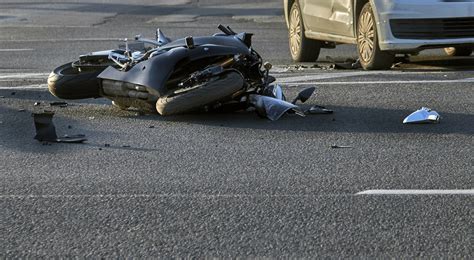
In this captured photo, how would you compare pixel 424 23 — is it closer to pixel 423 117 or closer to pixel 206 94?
pixel 423 117

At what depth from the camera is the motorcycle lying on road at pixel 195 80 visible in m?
9.10

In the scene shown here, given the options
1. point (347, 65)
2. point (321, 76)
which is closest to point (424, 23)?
point (321, 76)

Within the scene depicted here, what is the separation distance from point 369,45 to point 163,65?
153 inches

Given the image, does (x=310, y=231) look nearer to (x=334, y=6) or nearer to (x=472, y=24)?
(x=472, y=24)

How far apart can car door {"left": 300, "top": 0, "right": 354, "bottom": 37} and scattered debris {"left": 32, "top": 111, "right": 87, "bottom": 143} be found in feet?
17.0

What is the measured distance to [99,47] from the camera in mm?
17250

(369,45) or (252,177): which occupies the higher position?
(252,177)

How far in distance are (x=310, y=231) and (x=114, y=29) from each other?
51.4 feet

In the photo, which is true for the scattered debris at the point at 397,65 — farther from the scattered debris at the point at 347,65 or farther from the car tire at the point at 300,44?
the car tire at the point at 300,44

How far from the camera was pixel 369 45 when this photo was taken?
12625 millimetres

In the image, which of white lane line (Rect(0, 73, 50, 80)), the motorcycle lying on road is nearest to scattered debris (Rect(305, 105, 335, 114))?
the motorcycle lying on road

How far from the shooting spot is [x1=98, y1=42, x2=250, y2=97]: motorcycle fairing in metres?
9.28

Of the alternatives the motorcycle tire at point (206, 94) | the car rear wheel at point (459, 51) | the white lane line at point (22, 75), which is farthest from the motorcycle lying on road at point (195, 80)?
the car rear wheel at point (459, 51)

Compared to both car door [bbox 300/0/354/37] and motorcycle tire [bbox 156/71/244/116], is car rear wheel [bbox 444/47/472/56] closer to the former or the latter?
car door [bbox 300/0/354/37]
